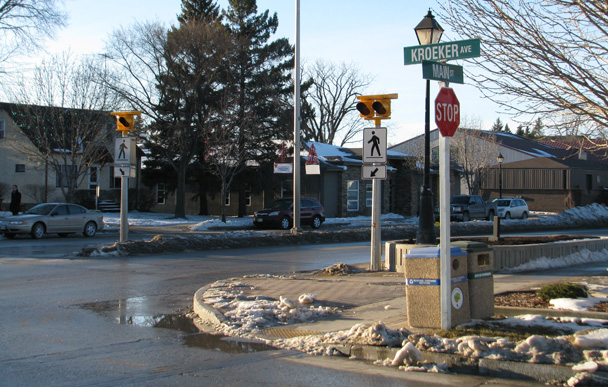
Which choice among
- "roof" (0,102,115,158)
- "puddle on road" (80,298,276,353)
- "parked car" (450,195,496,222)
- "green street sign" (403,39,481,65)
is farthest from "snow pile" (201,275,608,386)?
"parked car" (450,195,496,222)

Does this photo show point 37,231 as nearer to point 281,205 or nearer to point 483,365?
point 281,205

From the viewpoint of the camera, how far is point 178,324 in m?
8.90

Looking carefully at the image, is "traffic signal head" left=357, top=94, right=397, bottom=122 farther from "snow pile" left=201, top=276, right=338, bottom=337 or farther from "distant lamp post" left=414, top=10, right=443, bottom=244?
"snow pile" left=201, top=276, right=338, bottom=337

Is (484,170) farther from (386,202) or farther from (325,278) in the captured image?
(325,278)

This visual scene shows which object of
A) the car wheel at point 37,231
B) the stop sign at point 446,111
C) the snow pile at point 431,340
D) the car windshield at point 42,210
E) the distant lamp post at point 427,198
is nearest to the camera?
the snow pile at point 431,340

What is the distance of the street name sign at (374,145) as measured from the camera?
1322cm

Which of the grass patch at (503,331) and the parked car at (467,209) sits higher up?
the parked car at (467,209)

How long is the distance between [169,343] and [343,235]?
17.0 m

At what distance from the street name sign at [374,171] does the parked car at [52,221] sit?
15557 millimetres

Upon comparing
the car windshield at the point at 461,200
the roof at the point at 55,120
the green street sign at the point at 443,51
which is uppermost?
the roof at the point at 55,120

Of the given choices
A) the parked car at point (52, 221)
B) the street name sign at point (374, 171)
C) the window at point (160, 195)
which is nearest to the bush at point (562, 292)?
the street name sign at point (374, 171)

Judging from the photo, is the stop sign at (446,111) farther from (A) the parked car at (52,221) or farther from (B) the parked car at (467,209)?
(B) the parked car at (467,209)

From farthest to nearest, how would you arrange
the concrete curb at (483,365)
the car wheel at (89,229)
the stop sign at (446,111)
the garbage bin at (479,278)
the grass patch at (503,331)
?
the car wheel at (89,229), the garbage bin at (479,278), the stop sign at (446,111), the grass patch at (503,331), the concrete curb at (483,365)

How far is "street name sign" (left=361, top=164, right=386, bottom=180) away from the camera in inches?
519
